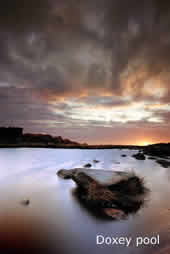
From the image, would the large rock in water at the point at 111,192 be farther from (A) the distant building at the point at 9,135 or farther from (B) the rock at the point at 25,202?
(A) the distant building at the point at 9,135

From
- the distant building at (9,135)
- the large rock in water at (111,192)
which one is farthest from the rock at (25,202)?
the distant building at (9,135)

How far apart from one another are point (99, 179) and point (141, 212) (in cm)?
150

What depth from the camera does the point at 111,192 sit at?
3490mm

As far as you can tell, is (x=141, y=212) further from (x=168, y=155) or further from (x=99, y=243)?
(x=168, y=155)

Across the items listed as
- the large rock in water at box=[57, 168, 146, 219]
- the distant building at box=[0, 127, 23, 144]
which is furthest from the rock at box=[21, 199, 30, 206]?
the distant building at box=[0, 127, 23, 144]

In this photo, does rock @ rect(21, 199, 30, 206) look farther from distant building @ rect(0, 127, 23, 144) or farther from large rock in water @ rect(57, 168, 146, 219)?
distant building @ rect(0, 127, 23, 144)

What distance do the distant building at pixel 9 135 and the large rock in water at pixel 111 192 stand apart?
178 feet

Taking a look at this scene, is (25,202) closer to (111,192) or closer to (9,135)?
(111,192)

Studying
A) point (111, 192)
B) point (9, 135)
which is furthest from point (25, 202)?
point (9, 135)

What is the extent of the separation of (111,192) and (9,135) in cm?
5669

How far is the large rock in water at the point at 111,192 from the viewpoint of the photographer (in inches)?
126

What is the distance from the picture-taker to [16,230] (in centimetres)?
270

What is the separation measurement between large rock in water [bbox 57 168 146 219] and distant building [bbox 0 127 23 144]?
5421cm

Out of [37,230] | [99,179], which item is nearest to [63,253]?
[37,230]
